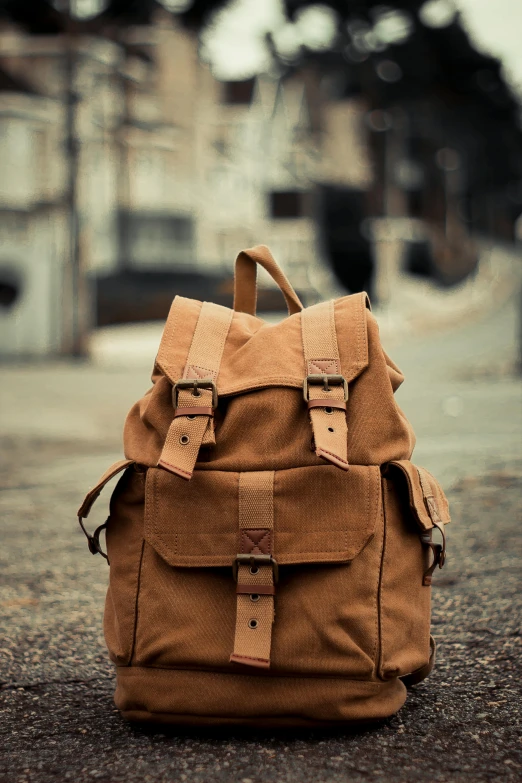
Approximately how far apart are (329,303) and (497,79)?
4738 centimetres

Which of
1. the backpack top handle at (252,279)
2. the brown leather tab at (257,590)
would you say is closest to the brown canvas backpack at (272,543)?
the brown leather tab at (257,590)

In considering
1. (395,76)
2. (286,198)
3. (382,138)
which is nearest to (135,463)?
(286,198)

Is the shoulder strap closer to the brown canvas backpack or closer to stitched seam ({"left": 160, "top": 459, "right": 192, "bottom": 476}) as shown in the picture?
the brown canvas backpack

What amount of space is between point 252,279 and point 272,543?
0.88 meters

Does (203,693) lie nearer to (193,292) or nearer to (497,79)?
(193,292)

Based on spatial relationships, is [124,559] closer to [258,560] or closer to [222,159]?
[258,560]

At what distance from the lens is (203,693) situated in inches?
82.7

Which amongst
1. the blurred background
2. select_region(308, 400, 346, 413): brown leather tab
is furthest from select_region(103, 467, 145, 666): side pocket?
the blurred background

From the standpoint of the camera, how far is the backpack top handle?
99.6 inches

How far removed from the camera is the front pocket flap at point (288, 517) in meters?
2.09

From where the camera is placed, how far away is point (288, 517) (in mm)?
2109

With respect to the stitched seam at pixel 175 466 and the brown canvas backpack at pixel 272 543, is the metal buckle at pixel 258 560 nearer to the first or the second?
the brown canvas backpack at pixel 272 543

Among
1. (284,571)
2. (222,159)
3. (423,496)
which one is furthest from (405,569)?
(222,159)

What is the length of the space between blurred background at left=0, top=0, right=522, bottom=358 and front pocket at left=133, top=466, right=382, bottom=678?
13.2m
